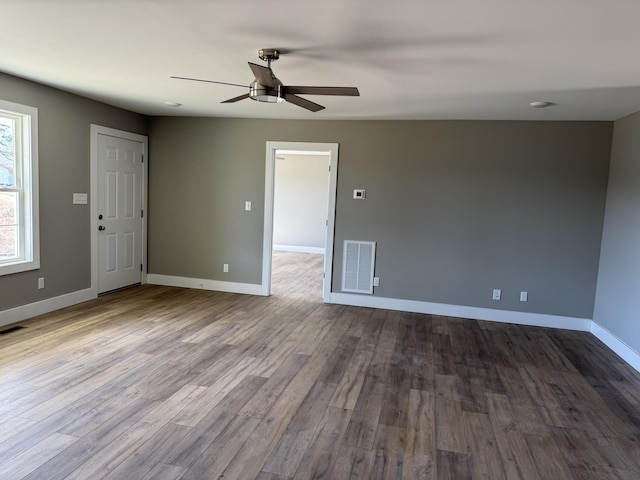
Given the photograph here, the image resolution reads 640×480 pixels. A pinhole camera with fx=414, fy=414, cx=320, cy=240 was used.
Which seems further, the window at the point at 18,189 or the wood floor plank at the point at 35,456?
the window at the point at 18,189

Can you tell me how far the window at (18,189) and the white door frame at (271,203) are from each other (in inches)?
102

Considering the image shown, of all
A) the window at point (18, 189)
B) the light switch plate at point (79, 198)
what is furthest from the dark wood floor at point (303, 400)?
the light switch plate at point (79, 198)

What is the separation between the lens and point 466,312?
5.14 m

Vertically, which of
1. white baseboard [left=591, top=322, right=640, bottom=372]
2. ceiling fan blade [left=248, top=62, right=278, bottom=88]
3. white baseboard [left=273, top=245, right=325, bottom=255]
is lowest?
white baseboard [left=591, top=322, right=640, bottom=372]

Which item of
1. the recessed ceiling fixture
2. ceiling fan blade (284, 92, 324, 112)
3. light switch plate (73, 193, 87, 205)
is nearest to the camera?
ceiling fan blade (284, 92, 324, 112)

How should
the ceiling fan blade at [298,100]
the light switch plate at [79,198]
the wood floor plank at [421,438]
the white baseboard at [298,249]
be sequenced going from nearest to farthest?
the wood floor plank at [421,438], the ceiling fan blade at [298,100], the light switch plate at [79,198], the white baseboard at [298,249]

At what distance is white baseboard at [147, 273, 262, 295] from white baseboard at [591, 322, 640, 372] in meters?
4.11

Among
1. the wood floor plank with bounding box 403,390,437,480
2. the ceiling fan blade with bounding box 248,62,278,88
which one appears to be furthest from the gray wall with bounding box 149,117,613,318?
the ceiling fan blade with bounding box 248,62,278,88

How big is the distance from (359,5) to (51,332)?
3.87 meters

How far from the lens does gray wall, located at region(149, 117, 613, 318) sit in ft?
15.7

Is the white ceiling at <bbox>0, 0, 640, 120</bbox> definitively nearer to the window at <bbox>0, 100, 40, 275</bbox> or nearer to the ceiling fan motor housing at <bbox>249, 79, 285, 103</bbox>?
the ceiling fan motor housing at <bbox>249, 79, 285, 103</bbox>

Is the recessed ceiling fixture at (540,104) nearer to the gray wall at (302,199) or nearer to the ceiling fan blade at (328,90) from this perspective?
the ceiling fan blade at (328,90)

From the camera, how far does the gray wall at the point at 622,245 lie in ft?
13.0

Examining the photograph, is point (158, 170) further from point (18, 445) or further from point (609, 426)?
point (609, 426)
